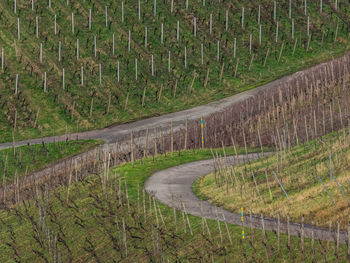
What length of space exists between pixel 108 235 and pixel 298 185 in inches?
334

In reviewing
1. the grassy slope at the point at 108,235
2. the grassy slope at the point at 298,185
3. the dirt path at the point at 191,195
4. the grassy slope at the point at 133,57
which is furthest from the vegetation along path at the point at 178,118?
the grassy slope at the point at 298,185

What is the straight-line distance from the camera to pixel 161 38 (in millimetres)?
71688

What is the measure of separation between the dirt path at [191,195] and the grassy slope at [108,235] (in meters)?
0.71

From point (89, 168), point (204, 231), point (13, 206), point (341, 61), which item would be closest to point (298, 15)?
Answer: point (341, 61)

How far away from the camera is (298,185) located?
33469 mm

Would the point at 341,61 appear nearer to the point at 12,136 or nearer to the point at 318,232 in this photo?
A: the point at 12,136

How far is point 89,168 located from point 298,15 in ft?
136

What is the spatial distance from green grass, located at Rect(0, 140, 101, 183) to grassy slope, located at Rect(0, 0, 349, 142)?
4.36 m

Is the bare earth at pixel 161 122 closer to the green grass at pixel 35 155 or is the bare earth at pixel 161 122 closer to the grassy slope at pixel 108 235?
the green grass at pixel 35 155

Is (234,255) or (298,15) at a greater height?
(298,15)

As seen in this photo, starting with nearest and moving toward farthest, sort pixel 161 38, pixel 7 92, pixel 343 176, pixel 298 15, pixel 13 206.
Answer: pixel 343 176, pixel 13 206, pixel 7 92, pixel 161 38, pixel 298 15

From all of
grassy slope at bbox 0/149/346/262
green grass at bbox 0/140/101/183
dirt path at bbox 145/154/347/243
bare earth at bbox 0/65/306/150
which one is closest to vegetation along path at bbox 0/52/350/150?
bare earth at bbox 0/65/306/150

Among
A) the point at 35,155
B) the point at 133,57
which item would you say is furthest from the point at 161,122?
the point at 35,155

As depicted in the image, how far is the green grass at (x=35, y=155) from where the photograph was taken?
49.7m
